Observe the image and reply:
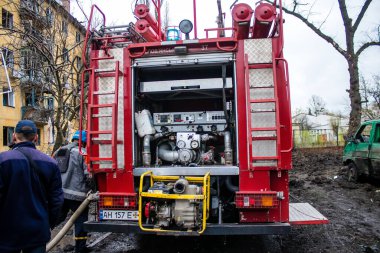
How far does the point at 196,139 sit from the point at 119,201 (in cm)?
138

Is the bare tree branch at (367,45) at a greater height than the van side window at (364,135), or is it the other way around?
the bare tree branch at (367,45)

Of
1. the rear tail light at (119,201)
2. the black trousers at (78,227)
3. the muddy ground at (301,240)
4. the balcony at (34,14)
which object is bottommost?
the muddy ground at (301,240)

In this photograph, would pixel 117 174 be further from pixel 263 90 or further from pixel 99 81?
pixel 263 90

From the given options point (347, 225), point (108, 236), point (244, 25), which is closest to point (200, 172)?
point (244, 25)

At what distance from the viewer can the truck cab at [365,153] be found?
9.12 m

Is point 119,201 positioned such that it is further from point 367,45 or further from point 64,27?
point 367,45

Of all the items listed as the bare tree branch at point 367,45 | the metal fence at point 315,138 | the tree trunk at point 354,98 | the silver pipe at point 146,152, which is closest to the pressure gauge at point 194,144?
the silver pipe at point 146,152

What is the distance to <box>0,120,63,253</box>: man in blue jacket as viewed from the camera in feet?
9.43

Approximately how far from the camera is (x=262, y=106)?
425 cm

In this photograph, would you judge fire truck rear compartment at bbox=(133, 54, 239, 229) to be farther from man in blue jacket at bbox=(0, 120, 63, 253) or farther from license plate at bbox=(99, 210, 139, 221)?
man in blue jacket at bbox=(0, 120, 63, 253)

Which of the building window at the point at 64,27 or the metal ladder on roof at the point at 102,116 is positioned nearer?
the metal ladder on roof at the point at 102,116

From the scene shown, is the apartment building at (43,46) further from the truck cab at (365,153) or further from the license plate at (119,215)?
the truck cab at (365,153)

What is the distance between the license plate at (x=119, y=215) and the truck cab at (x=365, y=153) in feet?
23.5

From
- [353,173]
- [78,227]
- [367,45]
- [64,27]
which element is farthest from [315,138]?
[78,227]
